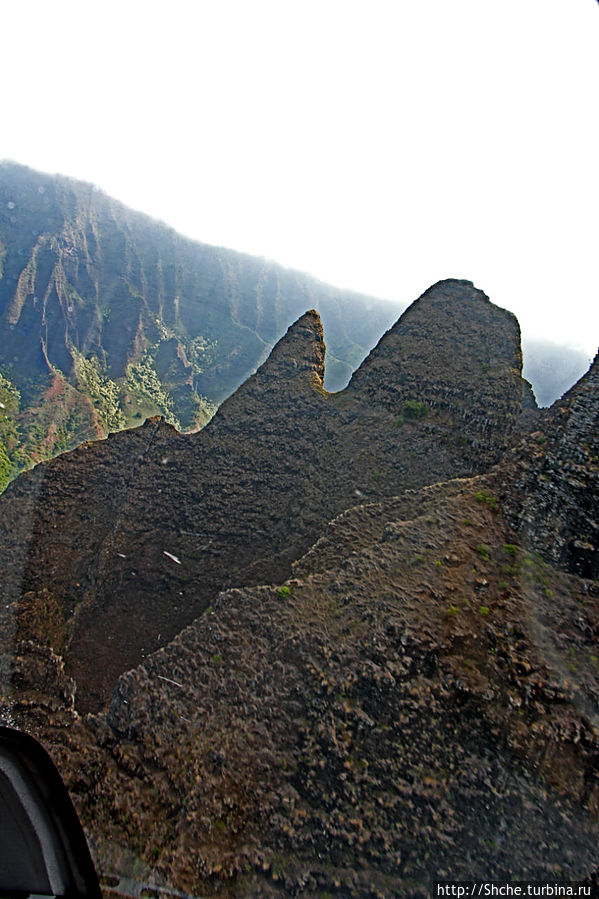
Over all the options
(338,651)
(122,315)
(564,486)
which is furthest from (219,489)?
(122,315)

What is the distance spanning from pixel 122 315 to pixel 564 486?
276 feet

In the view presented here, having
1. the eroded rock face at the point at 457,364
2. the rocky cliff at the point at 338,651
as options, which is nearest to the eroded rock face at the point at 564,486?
the rocky cliff at the point at 338,651

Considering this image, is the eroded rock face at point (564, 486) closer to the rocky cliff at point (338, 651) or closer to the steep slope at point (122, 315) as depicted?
the rocky cliff at point (338, 651)

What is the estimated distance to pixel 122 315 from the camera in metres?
79.6

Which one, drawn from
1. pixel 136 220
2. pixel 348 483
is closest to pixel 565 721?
pixel 348 483

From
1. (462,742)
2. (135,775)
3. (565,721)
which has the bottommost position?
(135,775)

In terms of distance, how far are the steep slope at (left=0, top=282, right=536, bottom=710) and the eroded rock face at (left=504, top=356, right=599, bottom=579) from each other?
285 cm

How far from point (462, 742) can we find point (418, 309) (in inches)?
535

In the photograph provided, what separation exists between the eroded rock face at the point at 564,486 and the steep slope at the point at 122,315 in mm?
45622

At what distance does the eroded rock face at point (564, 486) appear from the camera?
316 inches

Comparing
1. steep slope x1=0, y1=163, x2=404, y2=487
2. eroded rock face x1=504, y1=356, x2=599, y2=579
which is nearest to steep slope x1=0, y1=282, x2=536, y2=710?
eroded rock face x1=504, y1=356, x2=599, y2=579

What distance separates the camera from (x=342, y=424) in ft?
47.9

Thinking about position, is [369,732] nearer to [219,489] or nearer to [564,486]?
[564,486]

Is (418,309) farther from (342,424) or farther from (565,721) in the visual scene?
(565,721)
